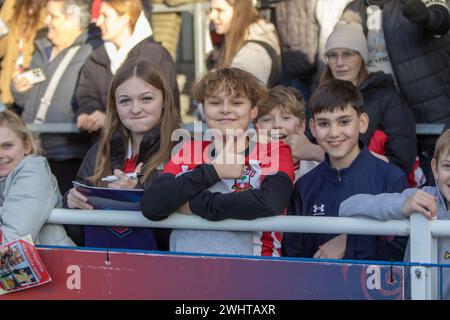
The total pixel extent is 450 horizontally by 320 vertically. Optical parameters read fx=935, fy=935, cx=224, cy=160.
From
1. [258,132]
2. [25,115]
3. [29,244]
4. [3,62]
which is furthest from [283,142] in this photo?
[3,62]

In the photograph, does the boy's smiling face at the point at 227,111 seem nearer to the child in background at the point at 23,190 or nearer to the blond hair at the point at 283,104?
the blond hair at the point at 283,104

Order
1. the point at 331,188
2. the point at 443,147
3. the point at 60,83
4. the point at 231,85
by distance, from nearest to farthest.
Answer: the point at 443,147 → the point at 331,188 → the point at 231,85 → the point at 60,83

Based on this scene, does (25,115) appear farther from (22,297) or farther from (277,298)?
(277,298)

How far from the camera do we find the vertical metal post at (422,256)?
3.57 meters

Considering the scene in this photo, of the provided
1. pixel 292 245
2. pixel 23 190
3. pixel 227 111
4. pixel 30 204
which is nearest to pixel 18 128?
pixel 23 190

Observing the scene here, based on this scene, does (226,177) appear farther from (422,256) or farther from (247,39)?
(247,39)

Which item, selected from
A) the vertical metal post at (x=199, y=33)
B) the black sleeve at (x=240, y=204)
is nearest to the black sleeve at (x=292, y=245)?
the black sleeve at (x=240, y=204)

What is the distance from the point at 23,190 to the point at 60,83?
2257 millimetres

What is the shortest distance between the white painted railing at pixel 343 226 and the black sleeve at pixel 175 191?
6 cm

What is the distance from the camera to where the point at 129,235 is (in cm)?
440

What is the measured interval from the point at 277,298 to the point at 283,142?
941 mm

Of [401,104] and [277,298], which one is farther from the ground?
[401,104]

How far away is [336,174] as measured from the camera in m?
4.25

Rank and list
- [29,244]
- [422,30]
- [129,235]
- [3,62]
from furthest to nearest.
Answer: [3,62] < [422,30] < [129,235] < [29,244]
